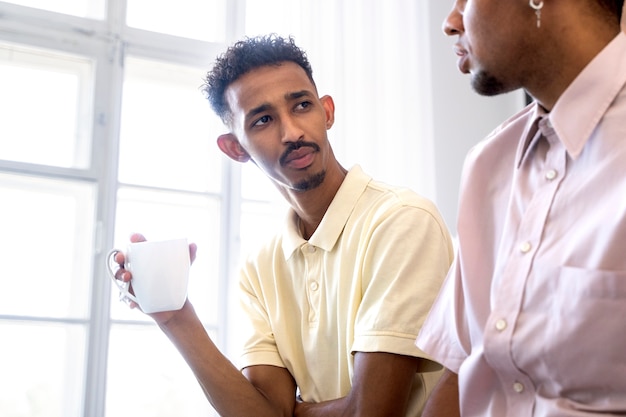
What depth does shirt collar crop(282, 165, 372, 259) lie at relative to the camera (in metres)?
1.58

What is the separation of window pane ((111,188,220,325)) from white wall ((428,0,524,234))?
2.91ft

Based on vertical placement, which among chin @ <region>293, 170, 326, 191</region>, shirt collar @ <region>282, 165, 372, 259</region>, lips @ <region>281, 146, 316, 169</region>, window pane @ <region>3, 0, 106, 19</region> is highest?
window pane @ <region>3, 0, 106, 19</region>

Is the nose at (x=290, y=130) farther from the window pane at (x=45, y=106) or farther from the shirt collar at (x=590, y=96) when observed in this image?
the window pane at (x=45, y=106)

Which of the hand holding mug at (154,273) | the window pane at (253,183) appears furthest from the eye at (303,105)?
the window pane at (253,183)

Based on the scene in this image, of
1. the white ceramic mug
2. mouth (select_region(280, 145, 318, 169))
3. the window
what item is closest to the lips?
mouth (select_region(280, 145, 318, 169))

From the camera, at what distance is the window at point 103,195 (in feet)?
7.57

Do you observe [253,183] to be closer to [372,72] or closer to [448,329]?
[372,72]

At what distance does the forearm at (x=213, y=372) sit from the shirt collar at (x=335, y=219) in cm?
25

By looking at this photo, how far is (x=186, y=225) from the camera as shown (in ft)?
8.50

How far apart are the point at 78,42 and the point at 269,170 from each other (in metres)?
1.11

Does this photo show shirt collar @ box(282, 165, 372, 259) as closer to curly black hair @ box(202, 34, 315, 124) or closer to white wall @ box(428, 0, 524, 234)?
curly black hair @ box(202, 34, 315, 124)

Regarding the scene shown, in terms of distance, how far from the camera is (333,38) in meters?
2.73

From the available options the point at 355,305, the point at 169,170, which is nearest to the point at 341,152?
the point at 169,170

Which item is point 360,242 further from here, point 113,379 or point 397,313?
point 113,379
